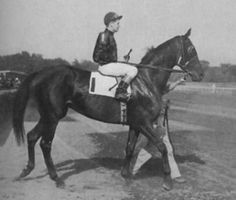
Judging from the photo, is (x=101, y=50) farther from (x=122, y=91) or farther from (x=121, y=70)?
(x=122, y=91)

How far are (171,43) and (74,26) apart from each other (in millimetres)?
1460

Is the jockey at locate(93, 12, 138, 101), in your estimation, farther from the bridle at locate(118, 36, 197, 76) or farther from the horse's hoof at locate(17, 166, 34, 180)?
the horse's hoof at locate(17, 166, 34, 180)

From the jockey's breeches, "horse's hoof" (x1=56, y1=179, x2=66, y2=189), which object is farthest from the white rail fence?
"horse's hoof" (x1=56, y1=179, x2=66, y2=189)

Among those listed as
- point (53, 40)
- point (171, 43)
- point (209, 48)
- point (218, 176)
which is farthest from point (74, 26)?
point (218, 176)

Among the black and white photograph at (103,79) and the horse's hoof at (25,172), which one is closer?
the black and white photograph at (103,79)

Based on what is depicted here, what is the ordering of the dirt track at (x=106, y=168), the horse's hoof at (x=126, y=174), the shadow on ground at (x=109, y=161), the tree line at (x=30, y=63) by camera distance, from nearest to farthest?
the tree line at (x=30, y=63) → the dirt track at (x=106, y=168) → the horse's hoof at (x=126, y=174) → the shadow on ground at (x=109, y=161)

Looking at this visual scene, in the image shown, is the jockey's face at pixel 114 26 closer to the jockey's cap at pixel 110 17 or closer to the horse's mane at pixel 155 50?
the jockey's cap at pixel 110 17

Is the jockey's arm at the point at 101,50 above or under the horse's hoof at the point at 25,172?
above

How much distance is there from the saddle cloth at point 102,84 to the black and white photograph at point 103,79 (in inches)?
A: 0.5

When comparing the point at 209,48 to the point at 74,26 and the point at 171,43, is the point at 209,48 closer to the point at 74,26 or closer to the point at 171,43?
the point at 171,43

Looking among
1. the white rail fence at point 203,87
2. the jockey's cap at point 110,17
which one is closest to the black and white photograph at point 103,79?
the jockey's cap at point 110,17

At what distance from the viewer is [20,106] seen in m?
5.08

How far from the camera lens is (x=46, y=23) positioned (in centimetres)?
477

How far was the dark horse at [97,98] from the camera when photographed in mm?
5109
